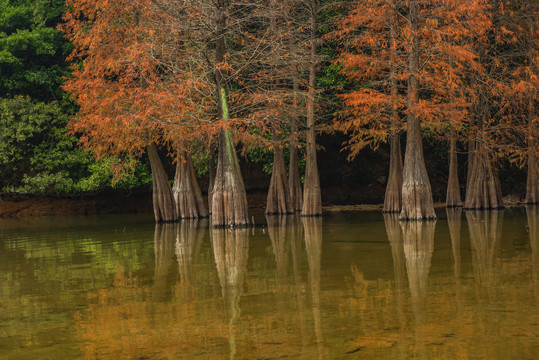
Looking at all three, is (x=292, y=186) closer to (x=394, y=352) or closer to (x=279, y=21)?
(x=279, y=21)

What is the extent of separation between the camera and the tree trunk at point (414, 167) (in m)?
24.8

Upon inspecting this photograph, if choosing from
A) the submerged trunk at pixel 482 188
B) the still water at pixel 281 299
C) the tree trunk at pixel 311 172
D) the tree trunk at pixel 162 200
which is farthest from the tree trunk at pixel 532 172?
the tree trunk at pixel 162 200

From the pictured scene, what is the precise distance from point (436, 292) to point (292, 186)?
78.1 feet

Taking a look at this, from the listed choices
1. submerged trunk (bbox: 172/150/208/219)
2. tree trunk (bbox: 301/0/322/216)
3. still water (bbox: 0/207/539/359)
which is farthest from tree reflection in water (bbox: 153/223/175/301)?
tree trunk (bbox: 301/0/322/216)

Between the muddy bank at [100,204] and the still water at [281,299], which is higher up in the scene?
the muddy bank at [100,204]

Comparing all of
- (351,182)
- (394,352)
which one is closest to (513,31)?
(351,182)

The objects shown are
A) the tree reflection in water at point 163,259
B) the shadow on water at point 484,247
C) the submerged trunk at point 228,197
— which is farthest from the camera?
the submerged trunk at point 228,197

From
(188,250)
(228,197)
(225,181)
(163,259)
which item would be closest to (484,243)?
(188,250)

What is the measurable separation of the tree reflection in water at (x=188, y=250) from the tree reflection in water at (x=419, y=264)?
3.13m

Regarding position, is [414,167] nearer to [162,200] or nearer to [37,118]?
[162,200]

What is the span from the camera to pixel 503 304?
869 cm

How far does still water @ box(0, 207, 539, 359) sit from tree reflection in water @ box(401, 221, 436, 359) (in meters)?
0.03

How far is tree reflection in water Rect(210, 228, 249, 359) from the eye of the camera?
8797 millimetres

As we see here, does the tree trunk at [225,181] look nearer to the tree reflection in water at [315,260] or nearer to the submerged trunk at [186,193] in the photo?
the tree reflection in water at [315,260]
